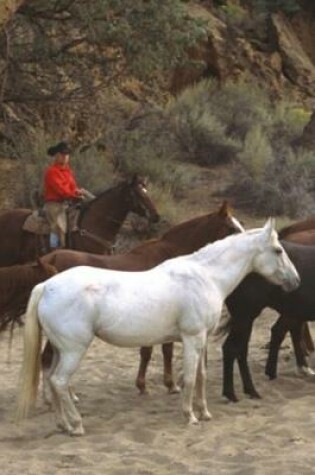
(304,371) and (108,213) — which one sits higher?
(108,213)

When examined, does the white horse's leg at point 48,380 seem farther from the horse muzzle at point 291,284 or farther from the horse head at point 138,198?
the horse head at point 138,198

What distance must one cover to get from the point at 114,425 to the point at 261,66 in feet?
70.6

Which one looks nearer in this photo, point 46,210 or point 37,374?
point 37,374

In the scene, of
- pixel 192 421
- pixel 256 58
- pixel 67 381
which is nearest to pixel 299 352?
pixel 192 421

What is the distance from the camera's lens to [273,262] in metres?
8.10

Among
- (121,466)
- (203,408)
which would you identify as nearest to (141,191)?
(203,408)

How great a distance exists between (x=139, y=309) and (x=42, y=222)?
206 inches

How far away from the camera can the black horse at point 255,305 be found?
342 inches

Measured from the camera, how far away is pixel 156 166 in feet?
67.0

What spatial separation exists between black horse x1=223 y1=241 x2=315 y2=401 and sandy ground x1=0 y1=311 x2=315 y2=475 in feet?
0.78

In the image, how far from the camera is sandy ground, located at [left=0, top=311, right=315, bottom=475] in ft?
22.3

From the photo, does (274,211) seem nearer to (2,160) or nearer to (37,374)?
(2,160)

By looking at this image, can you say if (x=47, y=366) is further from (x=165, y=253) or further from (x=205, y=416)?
(x=165, y=253)

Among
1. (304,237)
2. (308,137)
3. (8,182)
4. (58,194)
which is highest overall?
(304,237)
